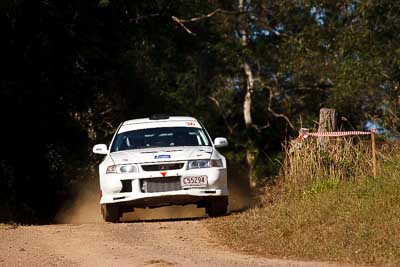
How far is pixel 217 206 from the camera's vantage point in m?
15.5

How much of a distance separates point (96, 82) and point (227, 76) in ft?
69.4

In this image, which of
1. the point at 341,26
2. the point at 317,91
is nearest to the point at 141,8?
the point at 341,26

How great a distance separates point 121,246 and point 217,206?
12.4 feet

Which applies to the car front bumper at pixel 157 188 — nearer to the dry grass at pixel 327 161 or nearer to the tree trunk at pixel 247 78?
the dry grass at pixel 327 161

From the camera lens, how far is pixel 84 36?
76.2 ft

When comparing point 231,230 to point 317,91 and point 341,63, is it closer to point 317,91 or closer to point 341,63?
point 341,63

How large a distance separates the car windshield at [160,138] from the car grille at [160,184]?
1.29 m

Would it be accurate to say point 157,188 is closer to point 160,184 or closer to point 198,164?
point 160,184

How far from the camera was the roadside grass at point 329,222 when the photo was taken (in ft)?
35.0

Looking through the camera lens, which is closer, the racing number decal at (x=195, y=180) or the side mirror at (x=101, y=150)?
the racing number decal at (x=195, y=180)

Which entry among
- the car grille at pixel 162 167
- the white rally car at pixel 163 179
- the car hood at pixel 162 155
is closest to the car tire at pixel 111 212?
the white rally car at pixel 163 179

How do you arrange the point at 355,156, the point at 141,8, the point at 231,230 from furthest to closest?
the point at 141,8, the point at 355,156, the point at 231,230

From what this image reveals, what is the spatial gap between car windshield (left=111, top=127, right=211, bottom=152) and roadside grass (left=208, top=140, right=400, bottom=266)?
167 centimetres

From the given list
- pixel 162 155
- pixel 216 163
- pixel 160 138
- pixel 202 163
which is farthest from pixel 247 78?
pixel 162 155
